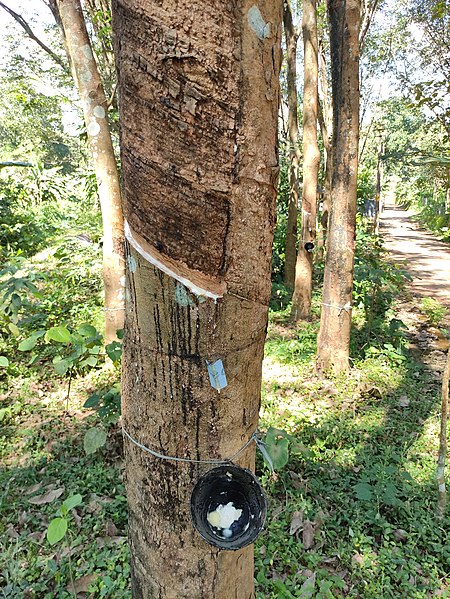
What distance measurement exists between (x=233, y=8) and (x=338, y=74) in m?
4.01

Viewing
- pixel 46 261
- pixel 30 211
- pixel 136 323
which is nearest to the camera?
pixel 136 323

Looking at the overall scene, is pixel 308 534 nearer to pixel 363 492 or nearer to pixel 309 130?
pixel 363 492

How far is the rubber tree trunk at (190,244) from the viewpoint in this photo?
65 centimetres

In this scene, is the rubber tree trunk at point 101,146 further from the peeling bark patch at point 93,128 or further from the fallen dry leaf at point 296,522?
the fallen dry leaf at point 296,522

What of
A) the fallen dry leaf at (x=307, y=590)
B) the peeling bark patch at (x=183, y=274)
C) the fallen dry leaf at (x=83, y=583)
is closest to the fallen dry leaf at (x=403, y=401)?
the fallen dry leaf at (x=307, y=590)

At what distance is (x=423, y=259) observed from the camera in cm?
1205

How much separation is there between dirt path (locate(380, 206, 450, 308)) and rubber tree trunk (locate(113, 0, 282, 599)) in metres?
5.35

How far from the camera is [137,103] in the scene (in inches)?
27.0

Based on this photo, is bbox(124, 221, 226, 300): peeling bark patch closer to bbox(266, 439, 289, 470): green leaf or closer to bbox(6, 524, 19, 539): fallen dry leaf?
bbox(266, 439, 289, 470): green leaf

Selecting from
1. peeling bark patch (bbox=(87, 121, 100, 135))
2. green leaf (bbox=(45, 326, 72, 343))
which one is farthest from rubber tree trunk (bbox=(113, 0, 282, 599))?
peeling bark patch (bbox=(87, 121, 100, 135))

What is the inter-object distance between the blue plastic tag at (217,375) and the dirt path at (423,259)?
538cm

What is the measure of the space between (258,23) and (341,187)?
12.4 feet

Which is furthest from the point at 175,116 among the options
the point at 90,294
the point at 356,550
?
the point at 90,294

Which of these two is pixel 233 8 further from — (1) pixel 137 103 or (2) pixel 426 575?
(2) pixel 426 575
